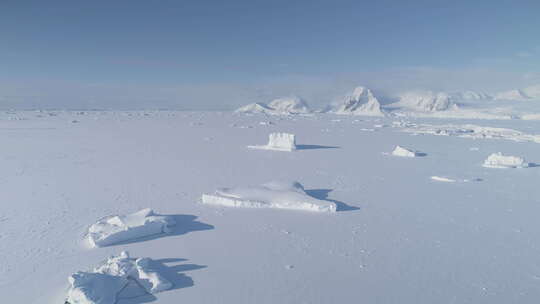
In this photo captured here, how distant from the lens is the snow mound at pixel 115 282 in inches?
186

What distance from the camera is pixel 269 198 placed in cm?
944

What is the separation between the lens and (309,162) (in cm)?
1691

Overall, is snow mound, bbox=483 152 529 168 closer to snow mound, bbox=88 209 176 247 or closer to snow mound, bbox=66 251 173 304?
snow mound, bbox=88 209 176 247

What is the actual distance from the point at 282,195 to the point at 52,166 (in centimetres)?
1055

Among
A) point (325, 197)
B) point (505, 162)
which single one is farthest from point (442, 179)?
point (505, 162)

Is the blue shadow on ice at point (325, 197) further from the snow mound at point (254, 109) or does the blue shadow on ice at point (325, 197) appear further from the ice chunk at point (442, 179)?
the snow mound at point (254, 109)

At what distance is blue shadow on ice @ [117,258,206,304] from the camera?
4.89 m

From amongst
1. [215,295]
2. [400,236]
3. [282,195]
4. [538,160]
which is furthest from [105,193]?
[538,160]

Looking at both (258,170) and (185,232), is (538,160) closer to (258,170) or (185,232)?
(258,170)

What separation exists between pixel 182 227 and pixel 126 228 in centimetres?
120

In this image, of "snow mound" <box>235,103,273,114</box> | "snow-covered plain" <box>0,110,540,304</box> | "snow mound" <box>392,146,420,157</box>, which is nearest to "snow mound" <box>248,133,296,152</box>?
"snow mound" <box>392,146,420,157</box>

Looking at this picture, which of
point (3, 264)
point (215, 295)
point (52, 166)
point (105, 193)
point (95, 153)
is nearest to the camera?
point (215, 295)

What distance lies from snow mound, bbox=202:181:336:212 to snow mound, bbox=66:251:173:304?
3780 millimetres

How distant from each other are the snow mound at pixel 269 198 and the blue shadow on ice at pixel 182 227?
1.17 meters
